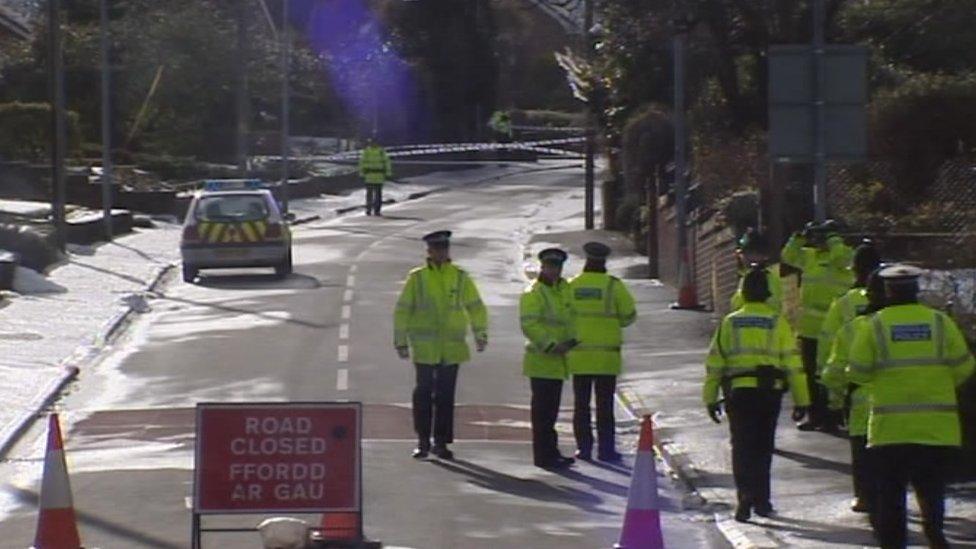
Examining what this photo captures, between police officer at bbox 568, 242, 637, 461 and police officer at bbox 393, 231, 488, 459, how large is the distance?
0.93 metres

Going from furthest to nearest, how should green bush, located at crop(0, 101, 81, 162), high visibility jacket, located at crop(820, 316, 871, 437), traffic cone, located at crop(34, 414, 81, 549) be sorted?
green bush, located at crop(0, 101, 81, 162)
traffic cone, located at crop(34, 414, 81, 549)
high visibility jacket, located at crop(820, 316, 871, 437)

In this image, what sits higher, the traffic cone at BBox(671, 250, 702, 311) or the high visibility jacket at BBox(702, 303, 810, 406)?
the high visibility jacket at BBox(702, 303, 810, 406)

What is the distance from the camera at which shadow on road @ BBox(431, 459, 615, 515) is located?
14055 millimetres

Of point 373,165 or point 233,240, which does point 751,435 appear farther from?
point 373,165

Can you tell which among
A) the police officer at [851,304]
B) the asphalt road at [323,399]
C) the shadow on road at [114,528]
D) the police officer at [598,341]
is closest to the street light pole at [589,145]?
the asphalt road at [323,399]

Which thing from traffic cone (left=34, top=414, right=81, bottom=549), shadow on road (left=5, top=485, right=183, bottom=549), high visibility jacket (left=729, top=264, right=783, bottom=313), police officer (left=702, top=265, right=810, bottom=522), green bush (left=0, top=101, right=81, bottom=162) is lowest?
shadow on road (left=5, top=485, right=183, bottom=549)

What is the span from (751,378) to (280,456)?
3159mm

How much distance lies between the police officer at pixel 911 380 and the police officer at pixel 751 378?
2198mm

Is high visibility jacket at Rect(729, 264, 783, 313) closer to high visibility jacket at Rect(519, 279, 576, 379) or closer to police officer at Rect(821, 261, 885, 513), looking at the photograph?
police officer at Rect(821, 261, 885, 513)

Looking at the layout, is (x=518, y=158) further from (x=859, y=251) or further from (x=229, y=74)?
(x=859, y=251)

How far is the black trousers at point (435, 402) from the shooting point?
15906 mm

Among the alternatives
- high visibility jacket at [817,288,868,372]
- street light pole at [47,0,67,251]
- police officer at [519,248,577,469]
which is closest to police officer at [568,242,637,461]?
police officer at [519,248,577,469]

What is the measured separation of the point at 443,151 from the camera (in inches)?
2704

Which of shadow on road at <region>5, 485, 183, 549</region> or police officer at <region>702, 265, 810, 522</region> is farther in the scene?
police officer at <region>702, 265, 810, 522</region>
